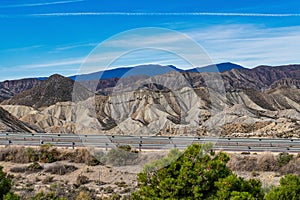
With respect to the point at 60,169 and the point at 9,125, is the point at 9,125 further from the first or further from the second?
the point at 60,169

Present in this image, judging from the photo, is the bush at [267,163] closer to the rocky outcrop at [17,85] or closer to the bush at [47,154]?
the bush at [47,154]

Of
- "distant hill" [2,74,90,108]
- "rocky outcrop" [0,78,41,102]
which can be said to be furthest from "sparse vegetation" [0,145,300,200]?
"rocky outcrop" [0,78,41,102]

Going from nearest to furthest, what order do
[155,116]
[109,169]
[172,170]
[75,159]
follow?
[172,170] < [109,169] < [75,159] < [155,116]

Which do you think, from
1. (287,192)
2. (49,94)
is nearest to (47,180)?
(287,192)

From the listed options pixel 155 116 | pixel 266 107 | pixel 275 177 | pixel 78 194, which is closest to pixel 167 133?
pixel 155 116

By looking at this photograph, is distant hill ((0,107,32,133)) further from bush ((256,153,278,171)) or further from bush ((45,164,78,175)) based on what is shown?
bush ((256,153,278,171))

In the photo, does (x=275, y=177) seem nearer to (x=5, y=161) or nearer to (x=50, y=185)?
(x=50, y=185)

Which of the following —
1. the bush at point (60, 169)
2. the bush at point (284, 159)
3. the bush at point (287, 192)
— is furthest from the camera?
the bush at point (60, 169)

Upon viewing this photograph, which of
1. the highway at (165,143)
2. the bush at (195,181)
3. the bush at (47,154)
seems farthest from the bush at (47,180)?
the bush at (195,181)
